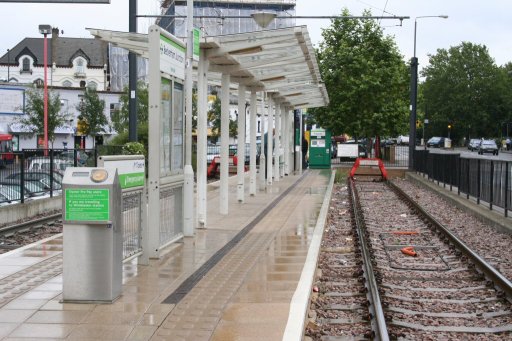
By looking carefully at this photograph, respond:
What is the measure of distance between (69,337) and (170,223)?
195 inches

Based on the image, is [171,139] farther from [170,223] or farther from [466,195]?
[466,195]

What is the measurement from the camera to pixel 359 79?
4362cm

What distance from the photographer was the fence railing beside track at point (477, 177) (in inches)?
658

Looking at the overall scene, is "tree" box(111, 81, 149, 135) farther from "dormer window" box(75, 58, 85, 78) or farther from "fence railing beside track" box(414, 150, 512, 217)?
"dormer window" box(75, 58, 85, 78)

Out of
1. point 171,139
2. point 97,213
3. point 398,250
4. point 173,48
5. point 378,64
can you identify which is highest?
point 378,64

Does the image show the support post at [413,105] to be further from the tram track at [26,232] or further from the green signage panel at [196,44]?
the green signage panel at [196,44]

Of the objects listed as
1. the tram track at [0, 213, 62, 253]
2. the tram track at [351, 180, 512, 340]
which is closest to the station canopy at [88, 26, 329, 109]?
the tram track at [351, 180, 512, 340]

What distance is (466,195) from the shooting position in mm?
21953

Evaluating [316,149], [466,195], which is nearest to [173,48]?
[466,195]

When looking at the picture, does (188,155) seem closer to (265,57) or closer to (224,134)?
(224,134)

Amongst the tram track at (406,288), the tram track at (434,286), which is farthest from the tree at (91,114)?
the tram track at (406,288)

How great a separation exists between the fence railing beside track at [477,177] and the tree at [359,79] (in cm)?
1313

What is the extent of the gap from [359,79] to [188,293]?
3683cm

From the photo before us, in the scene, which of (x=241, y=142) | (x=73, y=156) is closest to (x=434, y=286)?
(x=241, y=142)
